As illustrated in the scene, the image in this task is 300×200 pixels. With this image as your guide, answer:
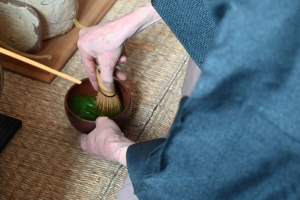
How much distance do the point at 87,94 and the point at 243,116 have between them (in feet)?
2.61

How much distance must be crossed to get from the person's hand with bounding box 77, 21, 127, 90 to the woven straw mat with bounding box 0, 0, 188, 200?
0.91 ft

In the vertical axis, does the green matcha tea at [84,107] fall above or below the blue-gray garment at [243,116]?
below

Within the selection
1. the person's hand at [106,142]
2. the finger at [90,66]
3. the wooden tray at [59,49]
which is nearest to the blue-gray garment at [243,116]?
the person's hand at [106,142]

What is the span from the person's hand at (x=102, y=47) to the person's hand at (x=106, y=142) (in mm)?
123

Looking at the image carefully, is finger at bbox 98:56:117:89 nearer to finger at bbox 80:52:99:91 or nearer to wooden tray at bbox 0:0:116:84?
finger at bbox 80:52:99:91

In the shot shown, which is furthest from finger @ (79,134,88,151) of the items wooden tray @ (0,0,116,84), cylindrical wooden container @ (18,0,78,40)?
cylindrical wooden container @ (18,0,78,40)

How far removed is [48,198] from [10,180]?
0.41 ft

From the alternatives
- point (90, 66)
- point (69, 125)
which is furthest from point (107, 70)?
point (69, 125)

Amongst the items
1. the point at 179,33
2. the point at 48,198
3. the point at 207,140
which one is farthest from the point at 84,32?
the point at 207,140

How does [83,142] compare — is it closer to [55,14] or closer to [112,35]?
[112,35]

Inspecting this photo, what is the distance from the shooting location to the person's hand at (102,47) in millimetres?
1059

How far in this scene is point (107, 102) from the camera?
1273mm

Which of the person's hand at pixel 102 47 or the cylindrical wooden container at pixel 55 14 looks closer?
the person's hand at pixel 102 47

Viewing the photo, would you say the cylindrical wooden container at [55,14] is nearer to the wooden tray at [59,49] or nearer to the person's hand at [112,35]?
the wooden tray at [59,49]
